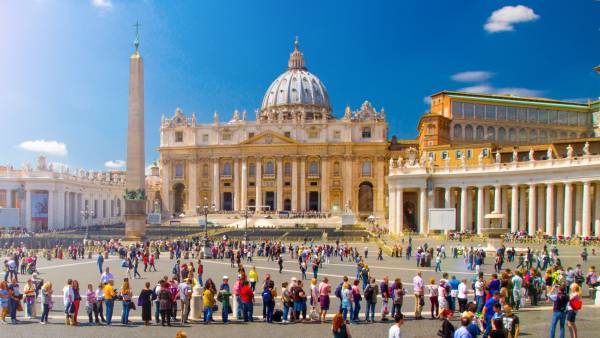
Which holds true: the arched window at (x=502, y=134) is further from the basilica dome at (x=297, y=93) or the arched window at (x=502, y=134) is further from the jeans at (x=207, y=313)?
the jeans at (x=207, y=313)

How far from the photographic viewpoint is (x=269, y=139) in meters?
87.1

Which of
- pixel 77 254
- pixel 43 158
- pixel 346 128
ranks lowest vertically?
pixel 77 254

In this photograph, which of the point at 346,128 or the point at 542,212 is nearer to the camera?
the point at 542,212

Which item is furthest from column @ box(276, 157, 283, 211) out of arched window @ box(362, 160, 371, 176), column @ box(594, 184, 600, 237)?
column @ box(594, 184, 600, 237)

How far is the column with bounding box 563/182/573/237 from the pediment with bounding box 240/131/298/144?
165ft

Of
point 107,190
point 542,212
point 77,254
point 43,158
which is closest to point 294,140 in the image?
point 107,190

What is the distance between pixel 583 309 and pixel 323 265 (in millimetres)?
14183

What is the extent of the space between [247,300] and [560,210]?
1430 inches

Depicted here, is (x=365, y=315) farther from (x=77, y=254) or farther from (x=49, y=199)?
(x=49, y=199)

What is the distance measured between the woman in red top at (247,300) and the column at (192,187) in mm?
75226

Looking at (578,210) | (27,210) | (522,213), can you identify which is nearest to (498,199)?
(522,213)

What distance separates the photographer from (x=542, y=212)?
44.3 meters

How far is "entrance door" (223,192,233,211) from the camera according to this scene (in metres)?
89.2

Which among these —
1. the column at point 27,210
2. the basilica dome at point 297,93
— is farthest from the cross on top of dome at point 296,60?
the column at point 27,210
